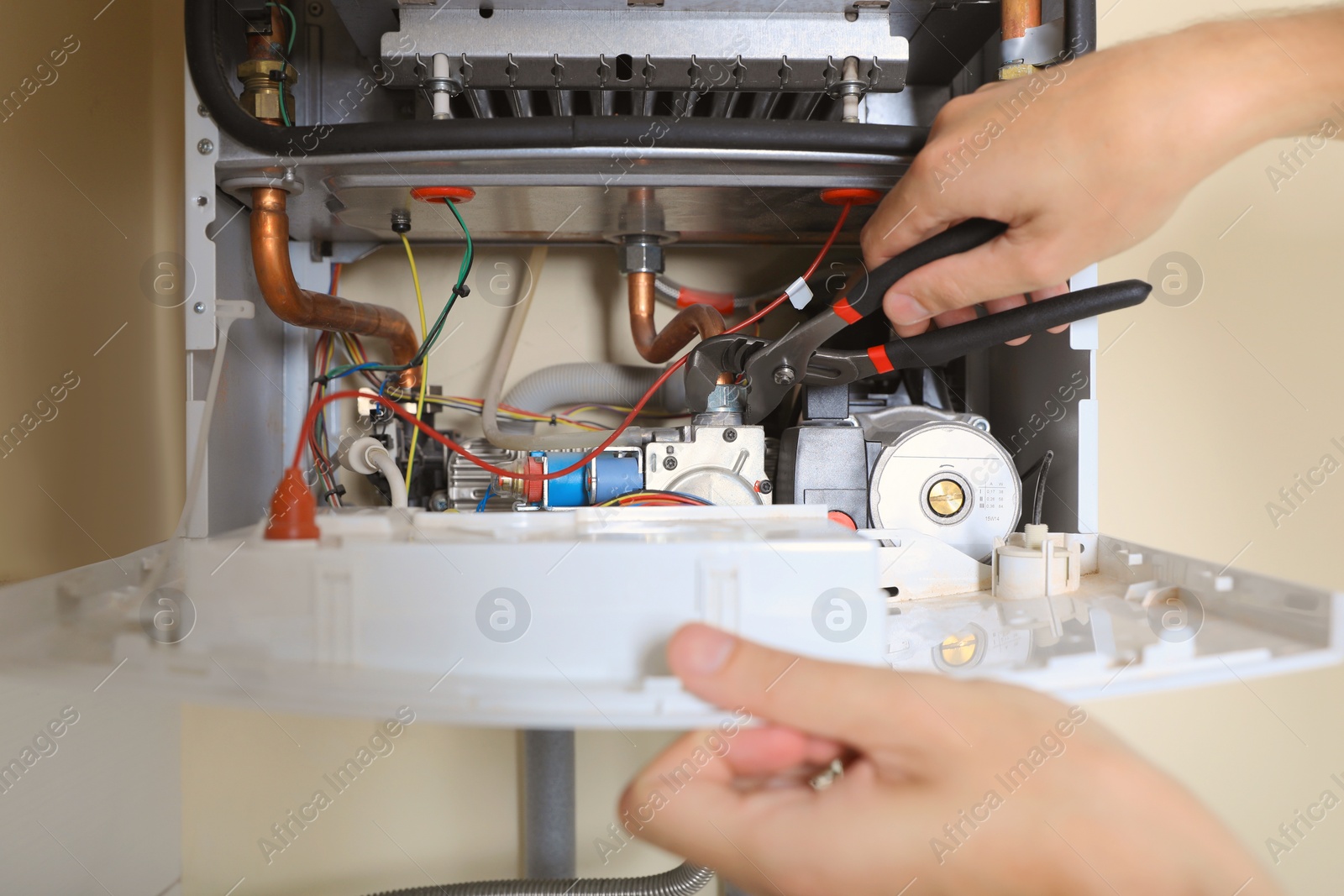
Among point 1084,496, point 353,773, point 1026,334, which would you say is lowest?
point 353,773

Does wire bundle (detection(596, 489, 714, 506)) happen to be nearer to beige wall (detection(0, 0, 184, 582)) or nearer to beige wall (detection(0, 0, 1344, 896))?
beige wall (detection(0, 0, 1344, 896))

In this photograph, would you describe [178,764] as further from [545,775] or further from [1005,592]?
[1005,592]

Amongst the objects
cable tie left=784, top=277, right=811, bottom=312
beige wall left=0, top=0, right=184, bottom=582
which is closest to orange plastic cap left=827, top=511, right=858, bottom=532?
cable tie left=784, top=277, right=811, bottom=312

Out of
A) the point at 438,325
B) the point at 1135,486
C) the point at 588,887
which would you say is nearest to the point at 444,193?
the point at 438,325

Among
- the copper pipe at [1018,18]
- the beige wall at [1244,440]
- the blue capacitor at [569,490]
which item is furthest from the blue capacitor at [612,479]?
the beige wall at [1244,440]

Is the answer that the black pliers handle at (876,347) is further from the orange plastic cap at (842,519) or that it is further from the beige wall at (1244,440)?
the beige wall at (1244,440)

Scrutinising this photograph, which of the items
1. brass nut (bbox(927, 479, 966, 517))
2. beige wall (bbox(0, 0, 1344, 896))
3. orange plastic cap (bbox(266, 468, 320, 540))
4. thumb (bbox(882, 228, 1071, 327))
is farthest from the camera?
beige wall (bbox(0, 0, 1344, 896))

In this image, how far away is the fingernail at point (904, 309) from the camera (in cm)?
62

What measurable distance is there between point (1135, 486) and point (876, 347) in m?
0.58

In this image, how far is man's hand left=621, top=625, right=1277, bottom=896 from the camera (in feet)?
1.16

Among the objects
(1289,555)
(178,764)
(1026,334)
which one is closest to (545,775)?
(178,764)

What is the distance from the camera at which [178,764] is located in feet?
3.15

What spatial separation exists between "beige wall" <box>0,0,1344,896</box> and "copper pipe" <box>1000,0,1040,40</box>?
41 centimetres

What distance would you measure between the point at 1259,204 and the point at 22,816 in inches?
61.5
